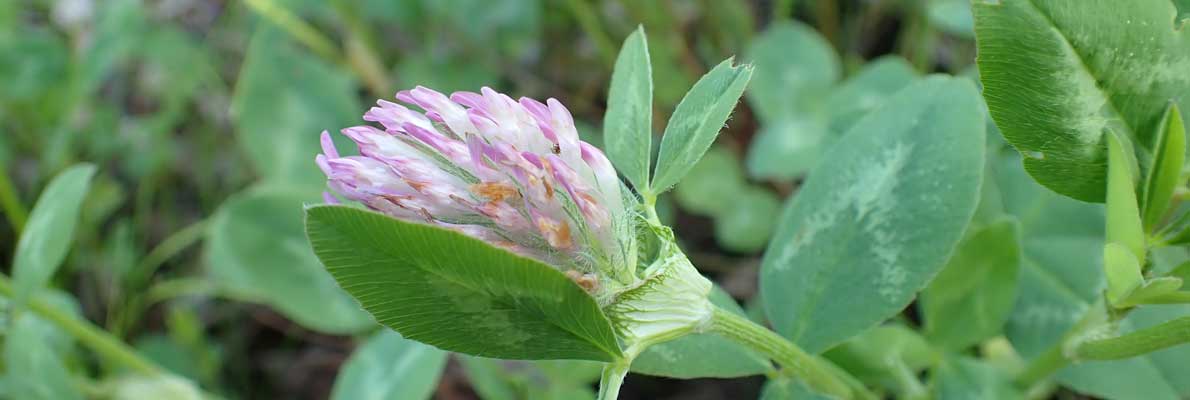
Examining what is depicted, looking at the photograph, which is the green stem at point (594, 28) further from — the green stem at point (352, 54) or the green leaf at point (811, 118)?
the green stem at point (352, 54)

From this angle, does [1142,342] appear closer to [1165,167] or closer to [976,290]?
[1165,167]

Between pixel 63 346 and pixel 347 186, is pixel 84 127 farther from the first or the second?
pixel 347 186

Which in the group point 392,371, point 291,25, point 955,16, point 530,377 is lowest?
point 530,377

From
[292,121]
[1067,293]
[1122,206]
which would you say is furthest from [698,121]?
[292,121]

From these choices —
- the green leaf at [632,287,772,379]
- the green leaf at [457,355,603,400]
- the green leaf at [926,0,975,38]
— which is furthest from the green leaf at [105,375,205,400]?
the green leaf at [926,0,975,38]

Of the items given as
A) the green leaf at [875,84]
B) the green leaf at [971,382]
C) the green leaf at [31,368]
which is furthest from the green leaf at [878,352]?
the green leaf at [31,368]

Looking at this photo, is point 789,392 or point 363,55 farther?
point 363,55

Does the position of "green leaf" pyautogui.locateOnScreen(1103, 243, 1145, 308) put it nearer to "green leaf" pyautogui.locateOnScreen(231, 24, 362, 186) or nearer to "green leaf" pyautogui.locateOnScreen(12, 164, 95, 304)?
"green leaf" pyautogui.locateOnScreen(12, 164, 95, 304)
